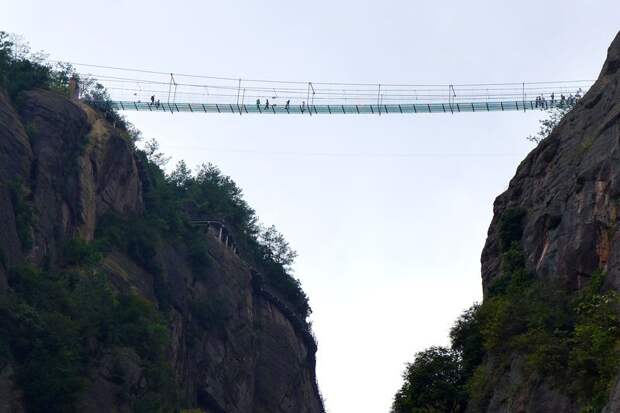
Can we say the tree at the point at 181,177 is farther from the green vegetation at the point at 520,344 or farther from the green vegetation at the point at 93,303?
the green vegetation at the point at 520,344

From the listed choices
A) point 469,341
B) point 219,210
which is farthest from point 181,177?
point 469,341

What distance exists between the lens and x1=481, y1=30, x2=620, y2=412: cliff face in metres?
40.4

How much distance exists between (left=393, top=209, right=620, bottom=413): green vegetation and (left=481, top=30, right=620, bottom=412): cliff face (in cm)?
55

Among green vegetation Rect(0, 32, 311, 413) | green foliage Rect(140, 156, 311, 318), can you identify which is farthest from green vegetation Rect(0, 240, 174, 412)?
green foliage Rect(140, 156, 311, 318)

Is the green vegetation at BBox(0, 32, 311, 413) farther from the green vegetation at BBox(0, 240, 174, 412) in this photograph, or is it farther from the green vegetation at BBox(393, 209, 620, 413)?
the green vegetation at BBox(393, 209, 620, 413)

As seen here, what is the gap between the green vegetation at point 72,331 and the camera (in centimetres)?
6500

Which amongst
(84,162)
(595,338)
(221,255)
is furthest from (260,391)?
(595,338)

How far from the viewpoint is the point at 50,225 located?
77.4 meters

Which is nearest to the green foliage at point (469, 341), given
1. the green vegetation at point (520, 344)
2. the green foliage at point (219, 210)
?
the green vegetation at point (520, 344)

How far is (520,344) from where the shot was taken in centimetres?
4119

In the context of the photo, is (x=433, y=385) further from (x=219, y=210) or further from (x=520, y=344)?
(x=219, y=210)

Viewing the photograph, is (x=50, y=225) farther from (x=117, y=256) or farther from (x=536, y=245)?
(x=536, y=245)

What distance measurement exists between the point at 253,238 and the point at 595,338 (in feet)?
250

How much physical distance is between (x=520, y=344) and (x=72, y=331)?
34562 millimetres
